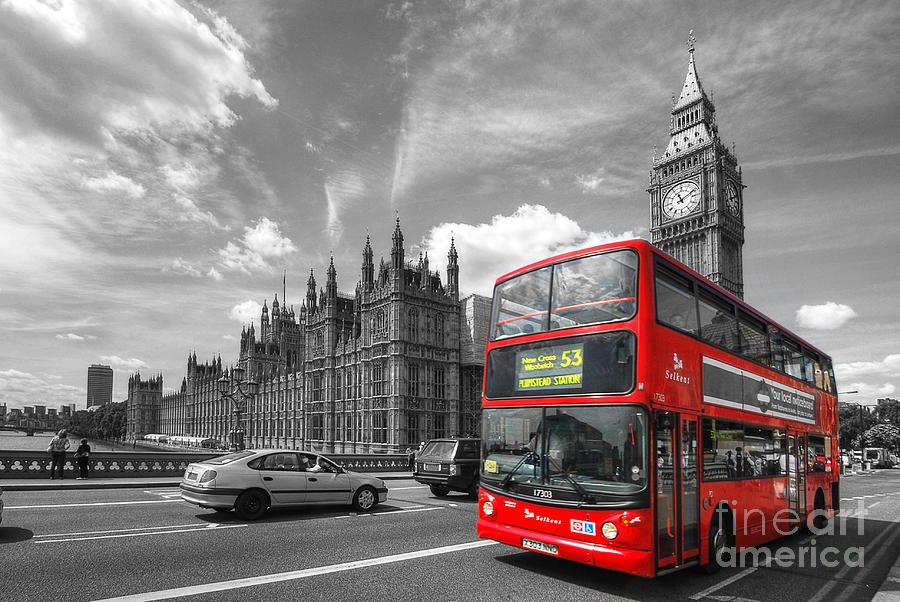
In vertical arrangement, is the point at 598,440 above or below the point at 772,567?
above

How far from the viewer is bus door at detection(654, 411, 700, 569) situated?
737cm

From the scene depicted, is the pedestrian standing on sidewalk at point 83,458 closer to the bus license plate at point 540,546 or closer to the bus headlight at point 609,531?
the bus license plate at point 540,546

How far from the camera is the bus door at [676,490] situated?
7.37 m

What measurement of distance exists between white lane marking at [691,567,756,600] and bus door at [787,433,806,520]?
11.1 ft

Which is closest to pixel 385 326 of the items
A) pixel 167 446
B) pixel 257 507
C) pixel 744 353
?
pixel 257 507

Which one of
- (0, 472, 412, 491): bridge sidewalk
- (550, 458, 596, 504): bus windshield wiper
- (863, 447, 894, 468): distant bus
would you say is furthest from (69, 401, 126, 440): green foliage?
(550, 458, 596, 504): bus windshield wiper

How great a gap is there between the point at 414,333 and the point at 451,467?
40149 millimetres

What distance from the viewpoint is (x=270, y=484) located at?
494 inches

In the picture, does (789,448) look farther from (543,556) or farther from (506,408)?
(506,408)

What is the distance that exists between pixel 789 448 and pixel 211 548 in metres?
11.1

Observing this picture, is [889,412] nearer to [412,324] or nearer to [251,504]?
[412,324]

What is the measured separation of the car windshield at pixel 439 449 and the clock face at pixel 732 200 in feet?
213

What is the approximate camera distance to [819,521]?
13.8m

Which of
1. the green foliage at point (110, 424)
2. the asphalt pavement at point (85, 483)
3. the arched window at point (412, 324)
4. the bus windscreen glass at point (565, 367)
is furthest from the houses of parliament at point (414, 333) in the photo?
the green foliage at point (110, 424)
